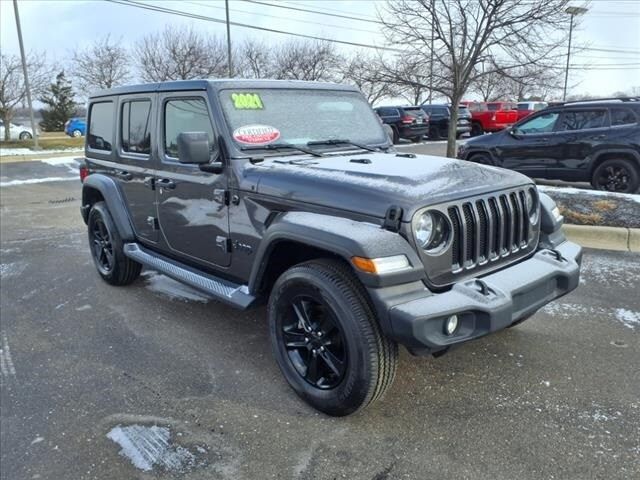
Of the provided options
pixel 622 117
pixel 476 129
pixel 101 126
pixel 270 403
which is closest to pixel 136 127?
pixel 101 126

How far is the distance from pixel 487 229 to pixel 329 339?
1.11 m

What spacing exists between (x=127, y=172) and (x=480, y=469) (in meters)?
3.82

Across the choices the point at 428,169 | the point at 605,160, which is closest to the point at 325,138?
the point at 428,169

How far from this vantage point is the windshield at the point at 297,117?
3740mm

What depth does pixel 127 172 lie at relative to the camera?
4859 millimetres

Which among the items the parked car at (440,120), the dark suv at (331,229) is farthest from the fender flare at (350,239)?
the parked car at (440,120)

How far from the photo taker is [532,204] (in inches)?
141

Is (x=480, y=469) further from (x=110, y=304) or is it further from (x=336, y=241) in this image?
(x=110, y=304)

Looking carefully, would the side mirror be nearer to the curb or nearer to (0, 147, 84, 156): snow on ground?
the curb

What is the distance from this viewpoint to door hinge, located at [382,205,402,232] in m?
2.72

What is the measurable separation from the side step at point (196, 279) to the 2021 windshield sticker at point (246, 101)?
125cm

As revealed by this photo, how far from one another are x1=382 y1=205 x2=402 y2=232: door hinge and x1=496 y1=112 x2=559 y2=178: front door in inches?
305

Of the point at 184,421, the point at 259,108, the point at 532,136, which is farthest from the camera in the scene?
the point at 532,136

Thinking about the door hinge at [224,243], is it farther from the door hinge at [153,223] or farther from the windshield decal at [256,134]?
the door hinge at [153,223]
